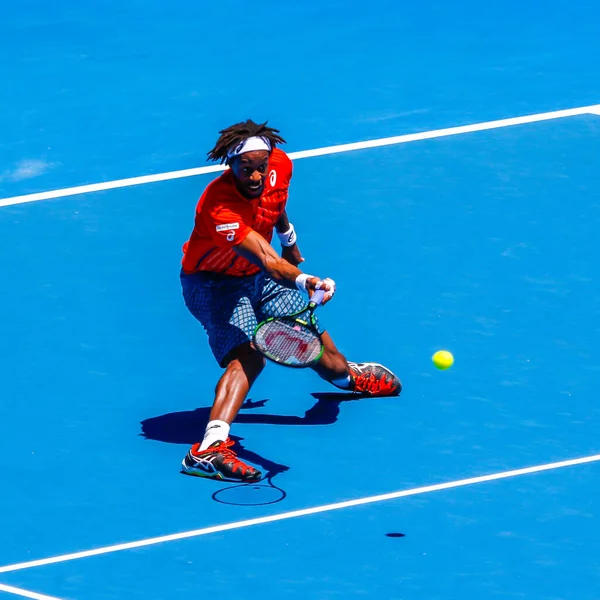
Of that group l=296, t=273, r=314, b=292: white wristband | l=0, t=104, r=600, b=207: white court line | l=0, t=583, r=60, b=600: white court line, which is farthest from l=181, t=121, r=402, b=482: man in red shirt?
l=0, t=104, r=600, b=207: white court line

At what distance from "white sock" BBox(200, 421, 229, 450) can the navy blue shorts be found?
1.67 feet

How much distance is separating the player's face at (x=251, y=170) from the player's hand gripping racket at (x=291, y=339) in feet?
2.68

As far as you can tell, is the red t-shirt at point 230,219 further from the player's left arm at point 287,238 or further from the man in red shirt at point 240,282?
the player's left arm at point 287,238

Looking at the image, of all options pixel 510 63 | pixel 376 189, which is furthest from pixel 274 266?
pixel 510 63

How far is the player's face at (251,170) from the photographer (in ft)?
35.1

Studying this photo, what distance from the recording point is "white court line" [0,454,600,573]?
980 cm

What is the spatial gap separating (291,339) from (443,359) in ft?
3.43

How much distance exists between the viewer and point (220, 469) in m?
10.5

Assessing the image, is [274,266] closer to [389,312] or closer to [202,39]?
[389,312]

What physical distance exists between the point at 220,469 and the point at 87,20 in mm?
8967

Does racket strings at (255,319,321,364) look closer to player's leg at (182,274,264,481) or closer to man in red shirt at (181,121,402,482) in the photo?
man in red shirt at (181,121,402,482)

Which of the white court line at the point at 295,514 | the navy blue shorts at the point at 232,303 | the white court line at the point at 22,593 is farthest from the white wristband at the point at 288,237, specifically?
the white court line at the point at 22,593

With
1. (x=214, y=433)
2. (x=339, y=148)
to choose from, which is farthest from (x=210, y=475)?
(x=339, y=148)

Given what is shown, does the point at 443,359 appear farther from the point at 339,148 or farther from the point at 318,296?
the point at 339,148
